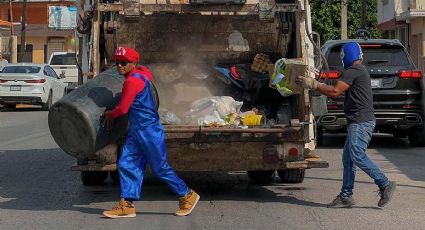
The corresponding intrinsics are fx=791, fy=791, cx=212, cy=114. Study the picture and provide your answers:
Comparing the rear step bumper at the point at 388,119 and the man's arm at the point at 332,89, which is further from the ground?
the man's arm at the point at 332,89

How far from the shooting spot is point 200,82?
10.0 metres

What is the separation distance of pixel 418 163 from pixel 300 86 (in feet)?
15.3

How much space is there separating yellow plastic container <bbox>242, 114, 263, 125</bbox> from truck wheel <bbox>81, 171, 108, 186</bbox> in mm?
2054

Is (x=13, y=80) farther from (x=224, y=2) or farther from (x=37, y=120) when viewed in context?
(x=224, y=2)

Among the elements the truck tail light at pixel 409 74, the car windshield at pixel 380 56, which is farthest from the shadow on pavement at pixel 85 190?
the truck tail light at pixel 409 74

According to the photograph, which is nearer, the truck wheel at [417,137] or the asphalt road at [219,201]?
the asphalt road at [219,201]

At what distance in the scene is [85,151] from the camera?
7.68 m

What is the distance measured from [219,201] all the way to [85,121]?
6.33ft

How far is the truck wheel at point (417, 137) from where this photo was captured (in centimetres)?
1419

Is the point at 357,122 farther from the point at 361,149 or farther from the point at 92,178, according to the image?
the point at 92,178

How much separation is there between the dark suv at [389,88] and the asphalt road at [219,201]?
3.48 feet

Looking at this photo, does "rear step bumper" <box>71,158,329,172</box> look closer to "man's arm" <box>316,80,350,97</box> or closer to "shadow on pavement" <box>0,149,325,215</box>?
"shadow on pavement" <box>0,149,325,215</box>

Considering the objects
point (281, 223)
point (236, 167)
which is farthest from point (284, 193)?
point (281, 223)

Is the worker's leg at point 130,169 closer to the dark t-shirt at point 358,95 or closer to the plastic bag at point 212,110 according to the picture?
the plastic bag at point 212,110
